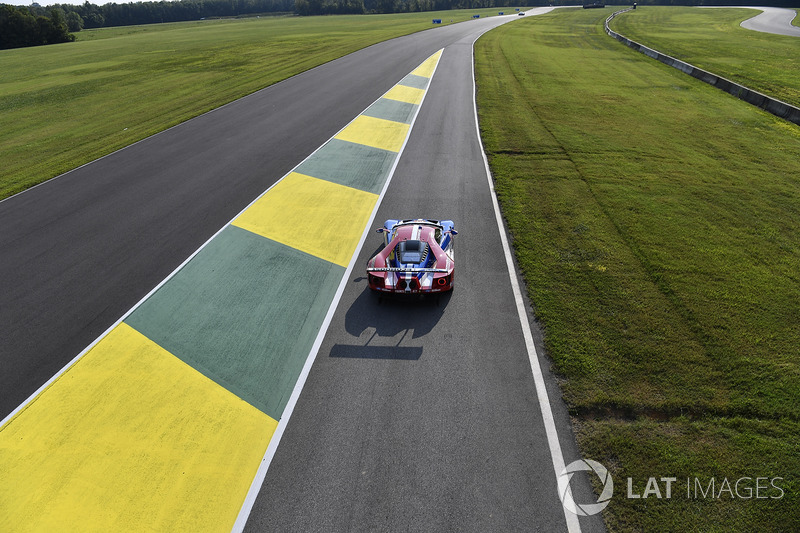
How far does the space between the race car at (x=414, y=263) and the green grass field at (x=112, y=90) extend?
15.5 meters

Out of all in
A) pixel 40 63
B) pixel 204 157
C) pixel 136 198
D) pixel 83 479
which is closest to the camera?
pixel 83 479

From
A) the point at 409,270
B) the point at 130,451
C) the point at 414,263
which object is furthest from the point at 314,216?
the point at 130,451

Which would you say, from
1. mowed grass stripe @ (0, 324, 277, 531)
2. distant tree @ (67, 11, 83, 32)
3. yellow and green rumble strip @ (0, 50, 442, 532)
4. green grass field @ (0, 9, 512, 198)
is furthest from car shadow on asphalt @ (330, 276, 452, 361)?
distant tree @ (67, 11, 83, 32)

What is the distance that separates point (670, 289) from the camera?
962 cm

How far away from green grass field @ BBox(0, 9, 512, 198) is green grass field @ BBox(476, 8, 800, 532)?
1878cm

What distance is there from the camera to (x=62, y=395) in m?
7.56

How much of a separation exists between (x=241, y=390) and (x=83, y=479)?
8.14 ft

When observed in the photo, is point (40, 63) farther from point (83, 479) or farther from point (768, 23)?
point (768, 23)

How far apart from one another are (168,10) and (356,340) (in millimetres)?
181067

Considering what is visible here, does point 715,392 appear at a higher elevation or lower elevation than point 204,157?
lower

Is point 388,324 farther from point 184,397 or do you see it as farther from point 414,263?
point 184,397

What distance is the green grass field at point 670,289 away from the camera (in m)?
6.12

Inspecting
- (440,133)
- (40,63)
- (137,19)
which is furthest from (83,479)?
(137,19)

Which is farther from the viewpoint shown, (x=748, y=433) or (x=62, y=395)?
(x=62, y=395)
